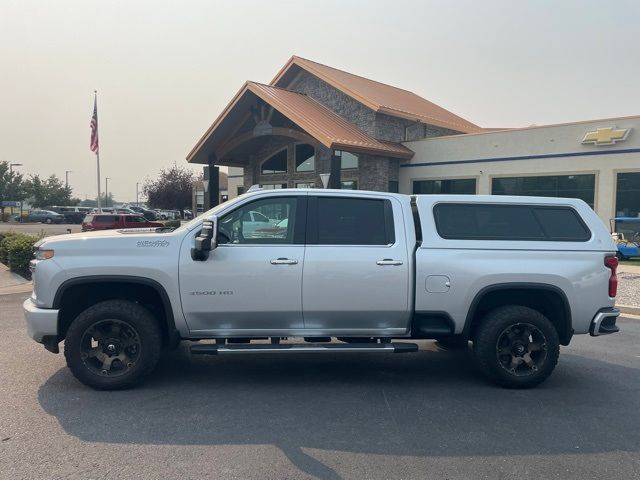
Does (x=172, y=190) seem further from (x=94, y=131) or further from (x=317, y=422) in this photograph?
(x=317, y=422)

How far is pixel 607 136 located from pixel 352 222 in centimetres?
1621

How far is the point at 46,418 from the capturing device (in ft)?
13.7

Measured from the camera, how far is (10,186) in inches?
2372

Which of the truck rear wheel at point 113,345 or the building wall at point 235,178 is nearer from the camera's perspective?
the truck rear wheel at point 113,345

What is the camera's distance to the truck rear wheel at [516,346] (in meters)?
5.04

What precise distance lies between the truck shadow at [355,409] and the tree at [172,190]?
46.7m

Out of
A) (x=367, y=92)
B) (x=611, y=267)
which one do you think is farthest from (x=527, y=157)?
(x=611, y=267)

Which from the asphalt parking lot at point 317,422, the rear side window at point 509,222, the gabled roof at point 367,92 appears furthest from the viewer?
the gabled roof at point 367,92

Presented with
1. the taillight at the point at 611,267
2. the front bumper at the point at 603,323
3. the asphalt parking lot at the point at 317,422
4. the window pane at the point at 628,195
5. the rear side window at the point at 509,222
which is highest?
the window pane at the point at 628,195

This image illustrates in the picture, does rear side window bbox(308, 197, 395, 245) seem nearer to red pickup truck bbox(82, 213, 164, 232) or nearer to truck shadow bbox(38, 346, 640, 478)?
truck shadow bbox(38, 346, 640, 478)

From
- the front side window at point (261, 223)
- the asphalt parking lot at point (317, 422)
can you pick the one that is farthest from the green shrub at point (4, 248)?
the front side window at point (261, 223)

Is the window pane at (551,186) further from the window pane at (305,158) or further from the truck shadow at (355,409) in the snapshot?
the truck shadow at (355,409)

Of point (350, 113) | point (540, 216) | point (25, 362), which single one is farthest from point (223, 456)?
point (350, 113)

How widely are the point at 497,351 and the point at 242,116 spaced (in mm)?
20270
